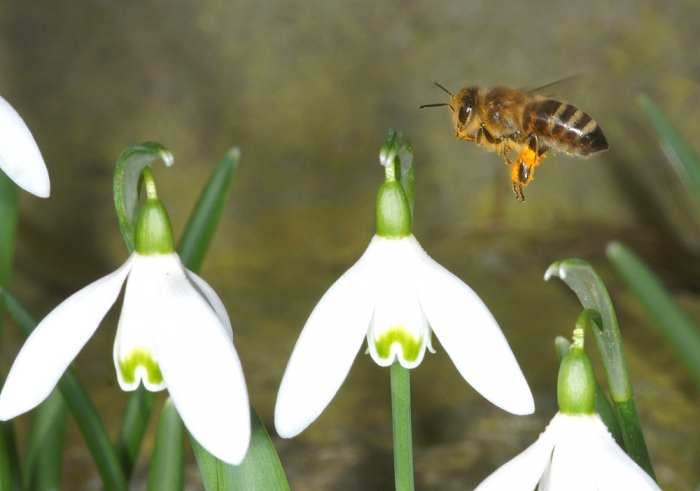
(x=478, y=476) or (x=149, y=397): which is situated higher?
(x=478, y=476)

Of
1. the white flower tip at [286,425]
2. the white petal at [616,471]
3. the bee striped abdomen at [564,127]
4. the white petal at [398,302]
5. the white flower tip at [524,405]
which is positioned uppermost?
the bee striped abdomen at [564,127]

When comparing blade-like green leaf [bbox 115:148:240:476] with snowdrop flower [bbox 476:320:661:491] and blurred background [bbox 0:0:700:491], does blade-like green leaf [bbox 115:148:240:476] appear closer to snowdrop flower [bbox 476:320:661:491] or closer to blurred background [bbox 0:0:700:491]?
snowdrop flower [bbox 476:320:661:491]

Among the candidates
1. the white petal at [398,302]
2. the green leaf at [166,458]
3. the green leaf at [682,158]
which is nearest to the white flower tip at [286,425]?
the white petal at [398,302]

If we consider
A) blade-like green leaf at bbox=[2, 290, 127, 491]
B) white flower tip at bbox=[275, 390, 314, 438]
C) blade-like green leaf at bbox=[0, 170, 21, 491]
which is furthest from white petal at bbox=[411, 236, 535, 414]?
blade-like green leaf at bbox=[0, 170, 21, 491]

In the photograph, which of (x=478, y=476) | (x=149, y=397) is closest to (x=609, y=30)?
(x=478, y=476)

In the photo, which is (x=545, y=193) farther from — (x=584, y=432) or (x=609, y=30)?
(x=584, y=432)

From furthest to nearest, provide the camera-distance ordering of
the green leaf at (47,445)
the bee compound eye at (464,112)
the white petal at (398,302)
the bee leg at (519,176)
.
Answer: the green leaf at (47,445) → the bee compound eye at (464,112) → the bee leg at (519,176) → the white petal at (398,302)

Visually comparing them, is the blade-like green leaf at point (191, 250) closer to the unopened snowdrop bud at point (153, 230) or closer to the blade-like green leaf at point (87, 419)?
the blade-like green leaf at point (87, 419)
